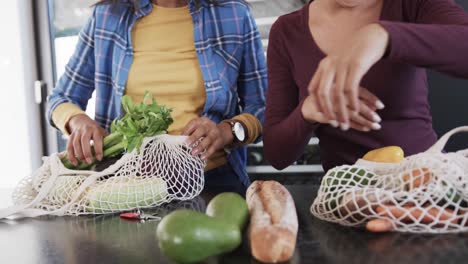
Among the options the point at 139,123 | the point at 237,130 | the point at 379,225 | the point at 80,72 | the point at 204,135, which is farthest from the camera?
the point at 80,72

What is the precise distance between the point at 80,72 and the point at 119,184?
0.66 m

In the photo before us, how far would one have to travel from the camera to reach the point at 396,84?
0.99 meters

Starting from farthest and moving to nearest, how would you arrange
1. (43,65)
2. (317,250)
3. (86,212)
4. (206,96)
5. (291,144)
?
(43,65)
(206,96)
(291,144)
(86,212)
(317,250)

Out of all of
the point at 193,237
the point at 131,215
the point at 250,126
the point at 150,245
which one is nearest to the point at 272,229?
the point at 193,237

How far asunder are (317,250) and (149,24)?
0.94 meters

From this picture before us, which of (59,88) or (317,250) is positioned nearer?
(317,250)

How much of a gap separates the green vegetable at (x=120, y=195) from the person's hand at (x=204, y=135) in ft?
0.45

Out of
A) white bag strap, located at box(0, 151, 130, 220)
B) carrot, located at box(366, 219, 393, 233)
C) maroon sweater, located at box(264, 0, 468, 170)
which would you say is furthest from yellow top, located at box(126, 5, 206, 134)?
carrot, located at box(366, 219, 393, 233)

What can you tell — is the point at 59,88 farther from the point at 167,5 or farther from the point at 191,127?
the point at 191,127

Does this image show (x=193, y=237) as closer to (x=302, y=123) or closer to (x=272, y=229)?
(x=272, y=229)

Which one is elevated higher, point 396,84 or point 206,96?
point 396,84

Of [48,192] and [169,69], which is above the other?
[169,69]

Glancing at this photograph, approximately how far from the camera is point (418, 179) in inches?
23.9

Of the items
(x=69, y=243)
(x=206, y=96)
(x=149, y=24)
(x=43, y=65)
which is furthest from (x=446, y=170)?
(x=43, y=65)
